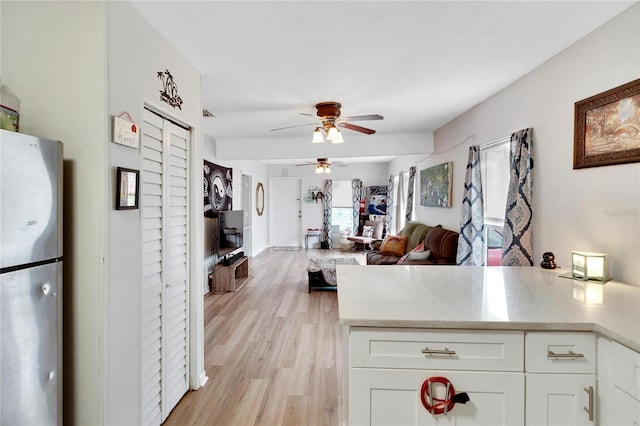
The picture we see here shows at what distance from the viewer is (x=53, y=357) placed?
3.95ft

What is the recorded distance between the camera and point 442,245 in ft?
12.6

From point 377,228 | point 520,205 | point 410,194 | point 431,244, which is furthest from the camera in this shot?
point 377,228

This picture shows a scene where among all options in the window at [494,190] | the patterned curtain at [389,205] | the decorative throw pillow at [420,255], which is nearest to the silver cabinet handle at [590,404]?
the window at [494,190]

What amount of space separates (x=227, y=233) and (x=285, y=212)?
4.12m

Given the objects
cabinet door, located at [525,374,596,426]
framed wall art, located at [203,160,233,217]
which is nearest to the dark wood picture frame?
cabinet door, located at [525,374,596,426]

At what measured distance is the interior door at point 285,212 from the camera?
8703 mm

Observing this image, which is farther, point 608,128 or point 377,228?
point 377,228

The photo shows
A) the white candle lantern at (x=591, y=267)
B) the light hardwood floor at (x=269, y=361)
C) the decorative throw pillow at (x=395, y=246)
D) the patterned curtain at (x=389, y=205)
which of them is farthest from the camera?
the patterned curtain at (x=389, y=205)

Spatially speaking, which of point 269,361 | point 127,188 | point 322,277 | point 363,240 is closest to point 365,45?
point 127,188

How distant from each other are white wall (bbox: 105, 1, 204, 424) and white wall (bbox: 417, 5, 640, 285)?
2514 millimetres

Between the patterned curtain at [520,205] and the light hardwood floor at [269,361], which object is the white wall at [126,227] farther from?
the patterned curtain at [520,205]

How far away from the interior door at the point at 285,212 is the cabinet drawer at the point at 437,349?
753 centimetres

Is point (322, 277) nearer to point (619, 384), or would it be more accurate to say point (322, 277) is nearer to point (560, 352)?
point (560, 352)

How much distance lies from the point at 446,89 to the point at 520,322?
7.36ft
